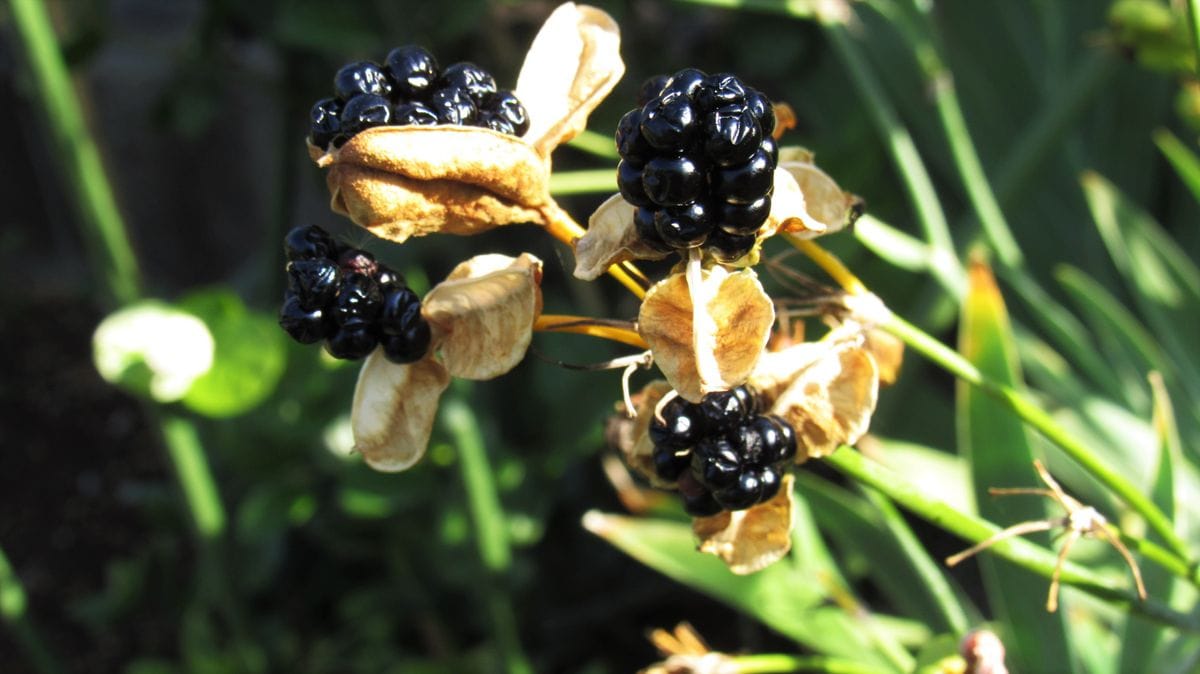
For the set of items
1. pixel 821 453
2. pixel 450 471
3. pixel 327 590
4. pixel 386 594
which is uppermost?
pixel 821 453

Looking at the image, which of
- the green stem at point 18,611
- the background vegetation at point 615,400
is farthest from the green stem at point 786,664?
the green stem at point 18,611

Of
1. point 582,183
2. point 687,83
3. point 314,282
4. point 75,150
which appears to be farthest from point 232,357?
point 687,83

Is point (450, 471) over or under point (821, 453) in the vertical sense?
under

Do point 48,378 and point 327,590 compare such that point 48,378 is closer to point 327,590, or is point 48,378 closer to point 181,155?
point 181,155

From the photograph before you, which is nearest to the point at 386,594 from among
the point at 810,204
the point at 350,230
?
the point at 350,230

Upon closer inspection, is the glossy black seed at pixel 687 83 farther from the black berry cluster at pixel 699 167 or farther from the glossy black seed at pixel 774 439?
the glossy black seed at pixel 774 439

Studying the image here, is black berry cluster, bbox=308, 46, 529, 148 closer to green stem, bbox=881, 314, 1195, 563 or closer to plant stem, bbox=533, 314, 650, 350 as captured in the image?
plant stem, bbox=533, 314, 650, 350

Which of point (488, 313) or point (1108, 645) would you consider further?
point (1108, 645)
